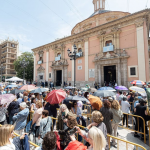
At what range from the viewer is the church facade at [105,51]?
13.5 m

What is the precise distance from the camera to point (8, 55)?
144ft

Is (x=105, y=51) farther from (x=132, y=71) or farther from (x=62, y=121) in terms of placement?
(x=62, y=121)

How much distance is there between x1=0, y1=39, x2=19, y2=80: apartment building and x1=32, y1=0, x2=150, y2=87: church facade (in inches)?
1082

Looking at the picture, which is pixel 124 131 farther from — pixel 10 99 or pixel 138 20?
pixel 138 20

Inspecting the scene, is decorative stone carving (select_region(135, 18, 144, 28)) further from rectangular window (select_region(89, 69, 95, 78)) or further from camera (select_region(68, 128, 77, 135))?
camera (select_region(68, 128, 77, 135))

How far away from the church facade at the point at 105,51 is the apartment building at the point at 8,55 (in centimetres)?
A: 2748

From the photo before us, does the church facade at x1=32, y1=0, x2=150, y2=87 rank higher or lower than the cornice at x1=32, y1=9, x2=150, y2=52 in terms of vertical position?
lower

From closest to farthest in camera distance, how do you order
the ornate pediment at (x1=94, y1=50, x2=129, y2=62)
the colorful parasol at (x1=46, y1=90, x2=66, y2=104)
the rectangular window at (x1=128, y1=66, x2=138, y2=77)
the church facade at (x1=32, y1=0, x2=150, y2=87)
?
1. the colorful parasol at (x1=46, y1=90, x2=66, y2=104)
2. the church facade at (x1=32, y1=0, x2=150, y2=87)
3. the rectangular window at (x1=128, y1=66, x2=138, y2=77)
4. the ornate pediment at (x1=94, y1=50, x2=129, y2=62)

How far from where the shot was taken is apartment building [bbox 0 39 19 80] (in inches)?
1691

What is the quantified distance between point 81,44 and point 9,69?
123 feet

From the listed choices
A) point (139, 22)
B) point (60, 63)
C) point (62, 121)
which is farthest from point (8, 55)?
point (62, 121)

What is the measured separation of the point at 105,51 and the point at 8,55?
43.1m

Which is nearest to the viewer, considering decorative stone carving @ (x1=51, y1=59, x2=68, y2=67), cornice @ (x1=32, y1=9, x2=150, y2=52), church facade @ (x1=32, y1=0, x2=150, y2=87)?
cornice @ (x1=32, y1=9, x2=150, y2=52)

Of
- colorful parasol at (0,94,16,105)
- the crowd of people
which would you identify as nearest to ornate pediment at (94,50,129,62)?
the crowd of people
